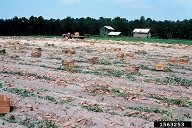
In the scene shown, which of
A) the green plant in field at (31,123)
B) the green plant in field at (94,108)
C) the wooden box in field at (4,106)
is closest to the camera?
the green plant in field at (31,123)

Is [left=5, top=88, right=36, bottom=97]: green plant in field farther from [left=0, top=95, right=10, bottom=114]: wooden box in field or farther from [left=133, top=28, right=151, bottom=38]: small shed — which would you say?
[left=133, top=28, right=151, bottom=38]: small shed

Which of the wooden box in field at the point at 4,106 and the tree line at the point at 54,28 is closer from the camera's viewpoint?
the wooden box in field at the point at 4,106

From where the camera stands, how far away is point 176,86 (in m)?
12.8

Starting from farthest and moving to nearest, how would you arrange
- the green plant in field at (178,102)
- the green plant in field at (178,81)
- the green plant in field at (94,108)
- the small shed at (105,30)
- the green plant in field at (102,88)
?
the small shed at (105,30) < the green plant in field at (178,81) < the green plant in field at (102,88) < the green plant in field at (178,102) < the green plant in field at (94,108)

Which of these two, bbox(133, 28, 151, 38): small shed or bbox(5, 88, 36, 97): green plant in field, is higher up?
bbox(133, 28, 151, 38): small shed

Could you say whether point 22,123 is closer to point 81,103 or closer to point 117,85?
point 81,103

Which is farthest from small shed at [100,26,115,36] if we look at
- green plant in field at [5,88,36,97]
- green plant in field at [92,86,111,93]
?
green plant in field at [5,88,36,97]

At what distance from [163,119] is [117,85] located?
4.52m

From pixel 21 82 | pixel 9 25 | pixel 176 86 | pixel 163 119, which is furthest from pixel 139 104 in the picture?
pixel 9 25

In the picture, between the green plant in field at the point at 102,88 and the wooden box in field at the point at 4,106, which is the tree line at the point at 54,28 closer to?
the green plant in field at the point at 102,88

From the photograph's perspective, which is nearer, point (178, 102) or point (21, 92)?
point (178, 102)

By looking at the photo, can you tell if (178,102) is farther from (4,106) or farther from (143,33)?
(143,33)

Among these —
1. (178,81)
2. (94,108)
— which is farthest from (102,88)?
(178,81)

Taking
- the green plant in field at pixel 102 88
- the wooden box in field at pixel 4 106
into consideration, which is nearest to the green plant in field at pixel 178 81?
the green plant in field at pixel 102 88
